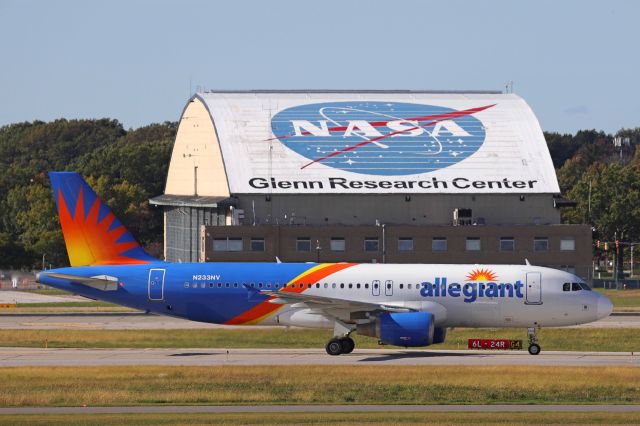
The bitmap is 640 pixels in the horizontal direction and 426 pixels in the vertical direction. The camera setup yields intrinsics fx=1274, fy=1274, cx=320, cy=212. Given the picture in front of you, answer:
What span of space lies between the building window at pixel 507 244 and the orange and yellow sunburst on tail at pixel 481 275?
2109 inches

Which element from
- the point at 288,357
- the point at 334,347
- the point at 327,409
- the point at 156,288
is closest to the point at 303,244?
the point at 156,288

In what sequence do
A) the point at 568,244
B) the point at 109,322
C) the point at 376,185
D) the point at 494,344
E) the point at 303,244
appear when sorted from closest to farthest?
the point at 494,344
the point at 109,322
the point at 303,244
the point at 568,244
the point at 376,185

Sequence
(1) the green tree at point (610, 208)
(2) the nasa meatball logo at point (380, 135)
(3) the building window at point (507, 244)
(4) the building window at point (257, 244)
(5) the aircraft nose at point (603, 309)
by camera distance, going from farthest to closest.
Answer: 1. (1) the green tree at point (610, 208)
2. (2) the nasa meatball logo at point (380, 135)
3. (3) the building window at point (507, 244)
4. (4) the building window at point (257, 244)
5. (5) the aircraft nose at point (603, 309)

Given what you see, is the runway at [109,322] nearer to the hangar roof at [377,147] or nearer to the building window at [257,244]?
the building window at [257,244]

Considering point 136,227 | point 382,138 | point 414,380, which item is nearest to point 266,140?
point 382,138

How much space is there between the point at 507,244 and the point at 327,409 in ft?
240

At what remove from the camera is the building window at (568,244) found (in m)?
109

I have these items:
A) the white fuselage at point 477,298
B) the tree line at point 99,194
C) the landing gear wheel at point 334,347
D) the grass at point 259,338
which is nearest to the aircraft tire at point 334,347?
the landing gear wheel at point 334,347

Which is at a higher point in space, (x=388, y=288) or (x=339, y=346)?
(x=388, y=288)

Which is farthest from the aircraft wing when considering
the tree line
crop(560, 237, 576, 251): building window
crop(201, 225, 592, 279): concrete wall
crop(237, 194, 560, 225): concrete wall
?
the tree line

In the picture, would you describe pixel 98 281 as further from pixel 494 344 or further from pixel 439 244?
pixel 439 244

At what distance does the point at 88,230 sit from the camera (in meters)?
59.2

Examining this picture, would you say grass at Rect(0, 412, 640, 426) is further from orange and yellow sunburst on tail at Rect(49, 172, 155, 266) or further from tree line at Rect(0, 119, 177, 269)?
tree line at Rect(0, 119, 177, 269)

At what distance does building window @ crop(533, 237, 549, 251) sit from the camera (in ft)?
359
